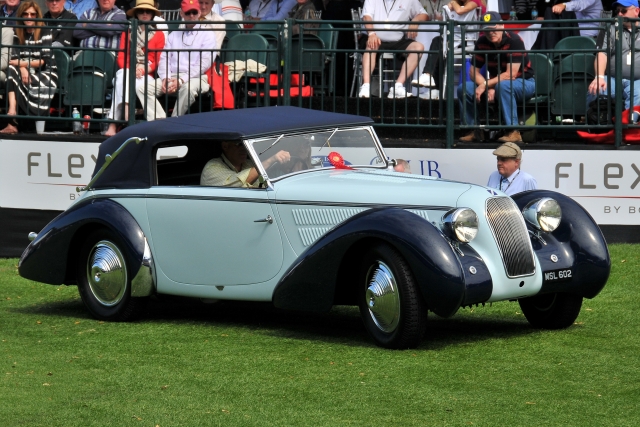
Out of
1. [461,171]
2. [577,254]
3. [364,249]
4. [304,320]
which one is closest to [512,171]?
[461,171]

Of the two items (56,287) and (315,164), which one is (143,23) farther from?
(315,164)

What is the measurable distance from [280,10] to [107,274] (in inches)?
271

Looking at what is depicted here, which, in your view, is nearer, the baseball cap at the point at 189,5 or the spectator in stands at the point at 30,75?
the spectator in stands at the point at 30,75

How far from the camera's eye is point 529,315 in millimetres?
7891

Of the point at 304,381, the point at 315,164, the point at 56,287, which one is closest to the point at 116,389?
the point at 304,381

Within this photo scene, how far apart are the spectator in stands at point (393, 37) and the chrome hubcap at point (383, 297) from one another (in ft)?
15.2

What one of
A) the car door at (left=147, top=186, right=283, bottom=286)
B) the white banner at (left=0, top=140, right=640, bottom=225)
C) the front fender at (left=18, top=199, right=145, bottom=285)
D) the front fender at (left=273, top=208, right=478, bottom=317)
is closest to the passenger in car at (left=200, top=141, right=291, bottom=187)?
the car door at (left=147, top=186, right=283, bottom=286)

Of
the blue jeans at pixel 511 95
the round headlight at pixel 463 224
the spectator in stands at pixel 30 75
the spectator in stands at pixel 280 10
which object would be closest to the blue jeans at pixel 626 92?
the blue jeans at pixel 511 95

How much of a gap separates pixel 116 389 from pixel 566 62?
6916 millimetres

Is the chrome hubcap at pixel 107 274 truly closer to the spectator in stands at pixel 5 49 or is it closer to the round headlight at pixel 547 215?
the round headlight at pixel 547 215

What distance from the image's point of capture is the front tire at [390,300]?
6859 mm

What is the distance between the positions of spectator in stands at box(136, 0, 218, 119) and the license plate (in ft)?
18.7

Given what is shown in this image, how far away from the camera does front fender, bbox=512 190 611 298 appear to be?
737 cm

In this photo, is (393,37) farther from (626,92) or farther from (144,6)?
(144,6)
